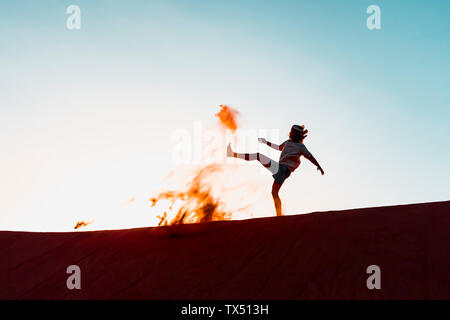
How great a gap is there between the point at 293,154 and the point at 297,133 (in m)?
0.43

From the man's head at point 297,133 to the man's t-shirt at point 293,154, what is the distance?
12 cm

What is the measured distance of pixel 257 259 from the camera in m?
6.12

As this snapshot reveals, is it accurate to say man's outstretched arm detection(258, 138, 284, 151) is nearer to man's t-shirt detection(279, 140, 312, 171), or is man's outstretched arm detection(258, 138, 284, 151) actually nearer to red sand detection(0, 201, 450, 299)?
man's t-shirt detection(279, 140, 312, 171)

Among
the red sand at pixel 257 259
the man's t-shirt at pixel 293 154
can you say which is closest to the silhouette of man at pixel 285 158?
the man's t-shirt at pixel 293 154

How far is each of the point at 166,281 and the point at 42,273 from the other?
2.13m

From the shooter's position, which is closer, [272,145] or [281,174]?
[281,174]

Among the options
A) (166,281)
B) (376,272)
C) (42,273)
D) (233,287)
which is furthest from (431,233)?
(42,273)

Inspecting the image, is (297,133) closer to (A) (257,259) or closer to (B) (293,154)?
(B) (293,154)

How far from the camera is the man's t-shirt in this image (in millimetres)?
8250

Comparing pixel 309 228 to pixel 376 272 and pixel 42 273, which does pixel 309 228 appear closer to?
pixel 376 272

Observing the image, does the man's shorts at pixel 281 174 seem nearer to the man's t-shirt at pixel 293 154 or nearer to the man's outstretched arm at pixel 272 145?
the man's t-shirt at pixel 293 154

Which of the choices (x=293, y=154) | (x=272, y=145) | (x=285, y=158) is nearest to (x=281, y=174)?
(x=285, y=158)

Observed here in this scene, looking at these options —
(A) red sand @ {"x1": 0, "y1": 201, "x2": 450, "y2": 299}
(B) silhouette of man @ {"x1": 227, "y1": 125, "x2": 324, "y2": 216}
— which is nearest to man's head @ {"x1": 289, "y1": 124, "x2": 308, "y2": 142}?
(B) silhouette of man @ {"x1": 227, "y1": 125, "x2": 324, "y2": 216}

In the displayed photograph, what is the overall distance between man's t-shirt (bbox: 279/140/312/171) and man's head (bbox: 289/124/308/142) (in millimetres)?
121
